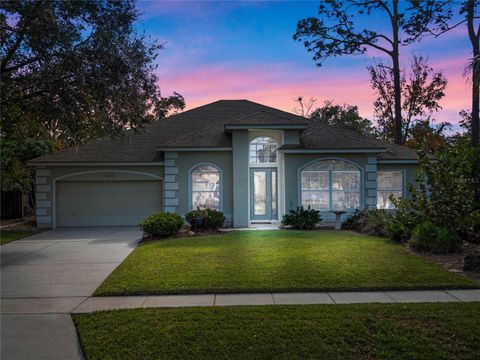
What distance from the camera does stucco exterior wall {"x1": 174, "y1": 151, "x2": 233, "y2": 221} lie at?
1633cm

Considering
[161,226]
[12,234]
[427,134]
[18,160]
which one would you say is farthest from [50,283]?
[427,134]

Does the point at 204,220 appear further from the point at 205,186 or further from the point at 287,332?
the point at 287,332

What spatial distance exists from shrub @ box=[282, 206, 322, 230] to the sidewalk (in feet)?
25.6

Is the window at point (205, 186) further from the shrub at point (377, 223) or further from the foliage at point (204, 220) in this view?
the shrub at point (377, 223)

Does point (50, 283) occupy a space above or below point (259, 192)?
below

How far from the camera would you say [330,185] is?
1633 centimetres

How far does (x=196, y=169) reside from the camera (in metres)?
16.4

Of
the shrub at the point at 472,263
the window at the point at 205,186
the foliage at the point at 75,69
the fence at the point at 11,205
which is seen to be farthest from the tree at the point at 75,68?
the fence at the point at 11,205

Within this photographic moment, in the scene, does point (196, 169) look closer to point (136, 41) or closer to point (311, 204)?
point (311, 204)

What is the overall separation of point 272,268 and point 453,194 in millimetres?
5899

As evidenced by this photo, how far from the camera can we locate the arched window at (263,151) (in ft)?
55.4

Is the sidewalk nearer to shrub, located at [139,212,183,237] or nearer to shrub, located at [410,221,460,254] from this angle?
shrub, located at [410,221,460,254]

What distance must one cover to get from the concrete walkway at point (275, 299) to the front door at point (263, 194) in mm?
10118

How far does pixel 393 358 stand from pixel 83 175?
15.5 m
